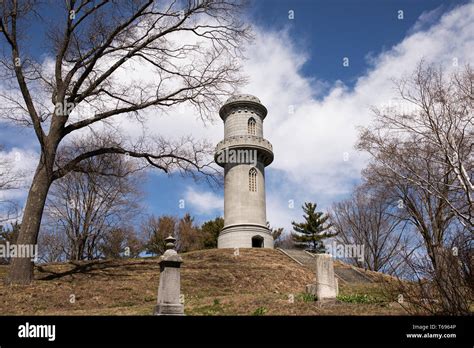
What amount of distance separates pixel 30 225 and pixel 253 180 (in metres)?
22.7

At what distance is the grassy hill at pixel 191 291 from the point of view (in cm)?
1060

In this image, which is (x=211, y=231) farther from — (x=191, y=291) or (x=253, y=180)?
(x=191, y=291)

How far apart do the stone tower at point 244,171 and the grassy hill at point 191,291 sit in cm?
908

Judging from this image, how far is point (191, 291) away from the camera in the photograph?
49.9 feet

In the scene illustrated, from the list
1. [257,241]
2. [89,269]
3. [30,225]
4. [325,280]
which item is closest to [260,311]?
[325,280]

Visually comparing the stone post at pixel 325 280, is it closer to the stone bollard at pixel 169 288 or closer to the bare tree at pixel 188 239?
the stone bollard at pixel 169 288

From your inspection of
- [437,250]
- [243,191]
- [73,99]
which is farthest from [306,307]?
[243,191]

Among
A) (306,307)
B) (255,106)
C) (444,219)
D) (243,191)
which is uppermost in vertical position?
(255,106)
